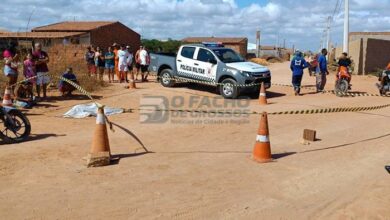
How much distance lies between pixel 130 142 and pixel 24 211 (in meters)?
3.60

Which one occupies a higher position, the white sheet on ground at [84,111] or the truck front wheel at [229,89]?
the truck front wheel at [229,89]

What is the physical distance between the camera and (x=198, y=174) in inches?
248

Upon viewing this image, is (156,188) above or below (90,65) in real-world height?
below

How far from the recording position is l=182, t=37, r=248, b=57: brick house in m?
59.5

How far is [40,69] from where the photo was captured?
12.9 m

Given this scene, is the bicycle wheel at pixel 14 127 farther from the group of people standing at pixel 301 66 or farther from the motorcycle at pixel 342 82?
the motorcycle at pixel 342 82

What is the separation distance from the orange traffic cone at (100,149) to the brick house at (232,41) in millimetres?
42925

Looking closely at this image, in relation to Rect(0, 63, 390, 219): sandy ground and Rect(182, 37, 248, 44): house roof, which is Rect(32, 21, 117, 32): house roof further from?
Rect(0, 63, 390, 219): sandy ground

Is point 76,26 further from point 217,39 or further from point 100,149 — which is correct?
point 100,149

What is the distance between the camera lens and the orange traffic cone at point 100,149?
667cm

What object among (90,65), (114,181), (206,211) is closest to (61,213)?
(114,181)

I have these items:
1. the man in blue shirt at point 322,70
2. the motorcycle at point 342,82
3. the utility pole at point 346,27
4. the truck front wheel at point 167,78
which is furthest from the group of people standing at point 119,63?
the utility pole at point 346,27

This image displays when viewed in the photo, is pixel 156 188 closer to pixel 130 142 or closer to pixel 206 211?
pixel 206 211

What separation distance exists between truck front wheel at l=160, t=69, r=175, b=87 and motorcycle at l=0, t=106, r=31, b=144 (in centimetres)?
911
